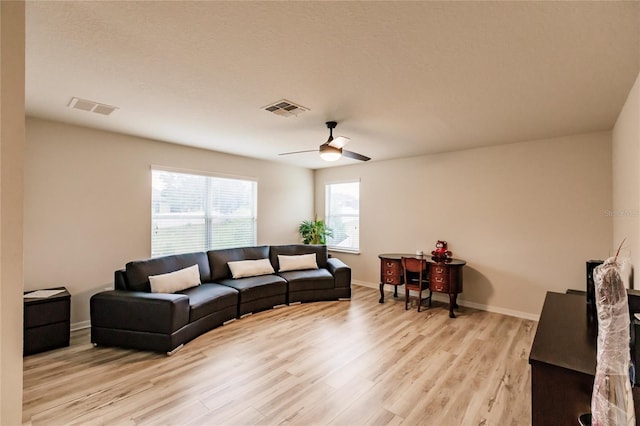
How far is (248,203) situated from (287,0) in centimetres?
451

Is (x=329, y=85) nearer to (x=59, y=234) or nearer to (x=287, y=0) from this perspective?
(x=287, y=0)

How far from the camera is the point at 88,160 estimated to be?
377cm

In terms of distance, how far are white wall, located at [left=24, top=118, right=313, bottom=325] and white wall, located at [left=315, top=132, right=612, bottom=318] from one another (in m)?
3.87

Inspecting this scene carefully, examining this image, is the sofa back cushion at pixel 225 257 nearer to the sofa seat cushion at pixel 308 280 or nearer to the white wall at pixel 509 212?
the sofa seat cushion at pixel 308 280

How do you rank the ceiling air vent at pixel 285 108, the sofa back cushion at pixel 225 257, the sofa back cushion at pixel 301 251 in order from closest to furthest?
1. the ceiling air vent at pixel 285 108
2. the sofa back cushion at pixel 225 257
3. the sofa back cushion at pixel 301 251

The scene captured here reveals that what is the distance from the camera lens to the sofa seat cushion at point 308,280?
474 cm

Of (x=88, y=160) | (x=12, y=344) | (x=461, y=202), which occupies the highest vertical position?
(x=88, y=160)

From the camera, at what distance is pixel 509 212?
4.30 meters

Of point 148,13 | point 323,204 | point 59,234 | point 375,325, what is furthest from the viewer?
point 323,204

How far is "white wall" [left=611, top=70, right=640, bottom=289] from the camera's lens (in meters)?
2.20

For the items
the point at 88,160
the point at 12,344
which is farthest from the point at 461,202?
the point at 88,160

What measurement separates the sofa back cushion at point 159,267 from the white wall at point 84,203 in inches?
22.1

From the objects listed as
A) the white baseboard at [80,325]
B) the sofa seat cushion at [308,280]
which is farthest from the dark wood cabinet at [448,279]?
the white baseboard at [80,325]

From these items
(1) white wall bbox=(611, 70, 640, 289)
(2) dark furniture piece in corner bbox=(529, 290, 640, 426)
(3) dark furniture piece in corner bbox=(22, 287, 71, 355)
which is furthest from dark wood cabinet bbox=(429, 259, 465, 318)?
(3) dark furniture piece in corner bbox=(22, 287, 71, 355)
